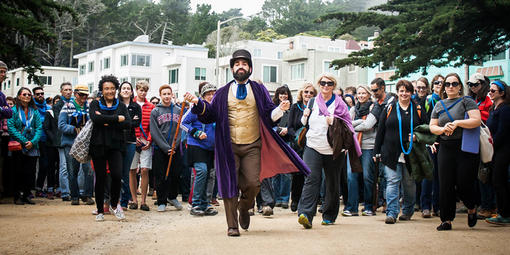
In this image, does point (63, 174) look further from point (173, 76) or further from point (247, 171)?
point (173, 76)

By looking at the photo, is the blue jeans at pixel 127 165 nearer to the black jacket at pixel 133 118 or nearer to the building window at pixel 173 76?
the black jacket at pixel 133 118

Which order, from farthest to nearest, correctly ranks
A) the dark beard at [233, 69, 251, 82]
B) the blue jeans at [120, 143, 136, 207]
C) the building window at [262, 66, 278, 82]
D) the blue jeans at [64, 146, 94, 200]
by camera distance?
the building window at [262, 66, 278, 82], the blue jeans at [64, 146, 94, 200], the blue jeans at [120, 143, 136, 207], the dark beard at [233, 69, 251, 82]

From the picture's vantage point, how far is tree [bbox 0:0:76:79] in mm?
Answer: 7539

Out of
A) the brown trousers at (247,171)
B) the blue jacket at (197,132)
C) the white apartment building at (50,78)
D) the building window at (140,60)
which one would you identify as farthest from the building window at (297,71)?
the brown trousers at (247,171)

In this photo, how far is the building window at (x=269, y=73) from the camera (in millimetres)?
59031

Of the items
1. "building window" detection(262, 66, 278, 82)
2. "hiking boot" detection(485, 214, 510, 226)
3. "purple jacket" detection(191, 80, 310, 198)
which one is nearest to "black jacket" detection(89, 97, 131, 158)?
"purple jacket" detection(191, 80, 310, 198)

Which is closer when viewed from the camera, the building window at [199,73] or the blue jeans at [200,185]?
the blue jeans at [200,185]

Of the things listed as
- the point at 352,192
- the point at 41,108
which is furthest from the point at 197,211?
the point at 41,108

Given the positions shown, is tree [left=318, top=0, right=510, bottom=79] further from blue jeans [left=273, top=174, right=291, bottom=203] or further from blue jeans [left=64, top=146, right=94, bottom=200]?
blue jeans [left=64, top=146, right=94, bottom=200]

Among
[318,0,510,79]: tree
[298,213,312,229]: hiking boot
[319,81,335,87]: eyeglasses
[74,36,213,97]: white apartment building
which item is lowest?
[298,213,312,229]: hiking boot

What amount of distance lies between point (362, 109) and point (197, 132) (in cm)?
306

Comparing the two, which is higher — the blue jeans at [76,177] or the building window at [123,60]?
the building window at [123,60]

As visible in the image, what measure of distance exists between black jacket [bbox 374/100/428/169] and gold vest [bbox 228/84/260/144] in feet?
7.91

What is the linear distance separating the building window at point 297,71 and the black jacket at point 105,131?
47.7m
